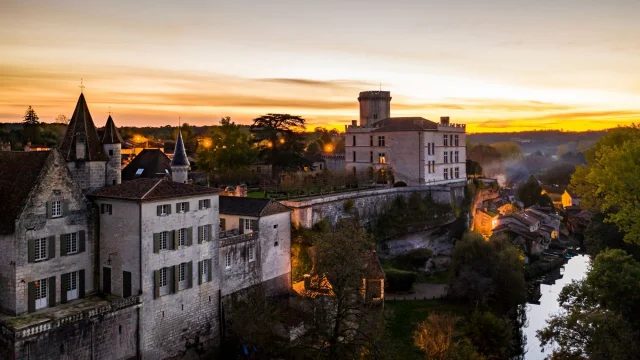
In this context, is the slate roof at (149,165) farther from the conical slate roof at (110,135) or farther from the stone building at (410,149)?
the stone building at (410,149)

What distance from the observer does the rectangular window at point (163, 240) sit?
2588cm

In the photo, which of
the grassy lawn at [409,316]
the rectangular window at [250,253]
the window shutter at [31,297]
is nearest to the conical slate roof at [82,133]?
the window shutter at [31,297]

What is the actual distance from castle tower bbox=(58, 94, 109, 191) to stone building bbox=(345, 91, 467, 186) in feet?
107

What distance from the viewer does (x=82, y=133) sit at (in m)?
27.3

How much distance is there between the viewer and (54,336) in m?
21.7

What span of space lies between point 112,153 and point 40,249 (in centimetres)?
775

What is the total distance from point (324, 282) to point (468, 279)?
48.1 feet

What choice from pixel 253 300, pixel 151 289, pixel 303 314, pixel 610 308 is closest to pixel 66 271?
pixel 151 289

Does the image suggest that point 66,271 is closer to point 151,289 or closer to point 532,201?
point 151,289

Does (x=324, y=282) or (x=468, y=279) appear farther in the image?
(x=468, y=279)

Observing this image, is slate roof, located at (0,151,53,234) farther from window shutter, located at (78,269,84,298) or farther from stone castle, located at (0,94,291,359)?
window shutter, located at (78,269,84,298)

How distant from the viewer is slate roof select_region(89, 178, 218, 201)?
25.3 meters

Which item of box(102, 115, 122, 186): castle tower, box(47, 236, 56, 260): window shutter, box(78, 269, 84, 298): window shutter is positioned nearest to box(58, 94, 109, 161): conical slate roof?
box(102, 115, 122, 186): castle tower

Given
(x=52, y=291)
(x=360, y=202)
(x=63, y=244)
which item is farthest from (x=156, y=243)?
(x=360, y=202)
